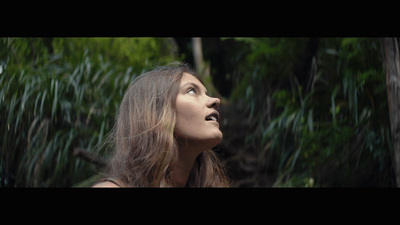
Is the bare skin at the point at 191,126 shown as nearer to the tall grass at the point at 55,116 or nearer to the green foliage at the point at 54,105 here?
the green foliage at the point at 54,105

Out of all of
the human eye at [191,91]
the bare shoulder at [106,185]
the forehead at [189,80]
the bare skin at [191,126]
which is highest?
the forehead at [189,80]

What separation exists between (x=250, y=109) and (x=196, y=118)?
2649 millimetres

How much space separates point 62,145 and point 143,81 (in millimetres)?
1733

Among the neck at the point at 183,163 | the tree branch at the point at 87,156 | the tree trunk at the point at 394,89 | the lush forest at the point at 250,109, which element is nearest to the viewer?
the neck at the point at 183,163

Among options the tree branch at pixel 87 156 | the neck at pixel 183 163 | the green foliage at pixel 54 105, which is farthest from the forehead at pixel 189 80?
the tree branch at pixel 87 156

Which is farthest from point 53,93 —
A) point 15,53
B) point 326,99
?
point 326,99

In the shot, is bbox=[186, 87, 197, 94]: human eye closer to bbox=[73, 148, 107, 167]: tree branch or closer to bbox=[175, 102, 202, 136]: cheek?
bbox=[175, 102, 202, 136]: cheek

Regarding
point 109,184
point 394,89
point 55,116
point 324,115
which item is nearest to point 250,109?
point 324,115

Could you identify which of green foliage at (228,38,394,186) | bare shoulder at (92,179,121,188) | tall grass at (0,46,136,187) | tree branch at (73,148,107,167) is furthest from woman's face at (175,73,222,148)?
green foliage at (228,38,394,186)

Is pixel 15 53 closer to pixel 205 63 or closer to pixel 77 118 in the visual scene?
pixel 77 118

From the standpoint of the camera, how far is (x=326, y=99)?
3486 millimetres

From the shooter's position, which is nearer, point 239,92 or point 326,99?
point 326,99

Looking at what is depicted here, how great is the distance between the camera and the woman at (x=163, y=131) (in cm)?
150

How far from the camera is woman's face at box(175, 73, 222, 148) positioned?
1.49 m
